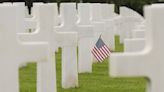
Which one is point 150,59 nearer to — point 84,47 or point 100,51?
point 84,47

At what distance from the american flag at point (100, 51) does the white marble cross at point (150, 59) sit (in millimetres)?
8426

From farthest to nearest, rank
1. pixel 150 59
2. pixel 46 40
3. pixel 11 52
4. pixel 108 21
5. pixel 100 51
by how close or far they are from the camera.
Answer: pixel 108 21, pixel 100 51, pixel 46 40, pixel 11 52, pixel 150 59

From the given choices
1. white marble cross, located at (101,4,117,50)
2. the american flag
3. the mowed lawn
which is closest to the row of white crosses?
the mowed lawn

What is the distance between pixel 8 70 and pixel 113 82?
21.0 feet

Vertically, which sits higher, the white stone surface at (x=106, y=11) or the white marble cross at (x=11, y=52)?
the white marble cross at (x=11, y=52)

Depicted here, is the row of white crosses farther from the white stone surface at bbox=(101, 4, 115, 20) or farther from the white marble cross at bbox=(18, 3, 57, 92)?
the white stone surface at bbox=(101, 4, 115, 20)

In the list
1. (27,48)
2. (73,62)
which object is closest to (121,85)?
(73,62)

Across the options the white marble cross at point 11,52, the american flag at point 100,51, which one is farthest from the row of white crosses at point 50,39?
the american flag at point 100,51

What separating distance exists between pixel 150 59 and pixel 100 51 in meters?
8.47

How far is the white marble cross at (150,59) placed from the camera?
3635 mm

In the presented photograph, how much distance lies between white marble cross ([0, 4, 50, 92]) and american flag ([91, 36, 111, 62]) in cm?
795

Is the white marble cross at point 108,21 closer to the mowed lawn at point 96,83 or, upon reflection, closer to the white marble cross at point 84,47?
the mowed lawn at point 96,83

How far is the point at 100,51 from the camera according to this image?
40.0 ft

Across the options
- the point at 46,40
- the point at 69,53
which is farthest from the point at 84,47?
the point at 46,40
